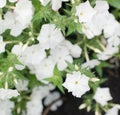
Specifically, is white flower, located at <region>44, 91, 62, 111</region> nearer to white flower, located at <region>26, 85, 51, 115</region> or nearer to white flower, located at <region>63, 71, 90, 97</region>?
white flower, located at <region>26, 85, 51, 115</region>

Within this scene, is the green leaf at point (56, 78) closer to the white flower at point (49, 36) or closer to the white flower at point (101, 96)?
the white flower at point (49, 36)

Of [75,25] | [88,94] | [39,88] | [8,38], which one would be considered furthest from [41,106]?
[75,25]

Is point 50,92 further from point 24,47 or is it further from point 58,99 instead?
point 24,47

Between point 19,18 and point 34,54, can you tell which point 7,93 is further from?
point 19,18

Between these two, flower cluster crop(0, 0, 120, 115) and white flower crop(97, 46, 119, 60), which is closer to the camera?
flower cluster crop(0, 0, 120, 115)

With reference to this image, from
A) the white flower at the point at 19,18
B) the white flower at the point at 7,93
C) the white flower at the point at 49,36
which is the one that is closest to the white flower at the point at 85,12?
the white flower at the point at 49,36

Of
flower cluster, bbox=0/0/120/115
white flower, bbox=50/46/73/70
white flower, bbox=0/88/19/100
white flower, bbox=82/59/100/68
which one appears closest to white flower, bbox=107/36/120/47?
flower cluster, bbox=0/0/120/115
